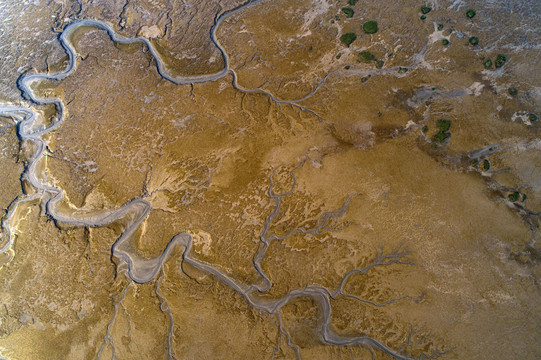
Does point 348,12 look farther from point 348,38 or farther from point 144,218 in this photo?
point 144,218

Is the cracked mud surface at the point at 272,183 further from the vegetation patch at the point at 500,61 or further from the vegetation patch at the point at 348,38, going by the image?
the vegetation patch at the point at 348,38

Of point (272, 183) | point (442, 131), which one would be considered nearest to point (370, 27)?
point (442, 131)

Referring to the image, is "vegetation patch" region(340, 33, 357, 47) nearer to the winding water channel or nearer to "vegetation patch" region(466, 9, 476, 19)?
the winding water channel

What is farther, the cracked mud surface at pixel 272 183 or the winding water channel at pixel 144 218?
the winding water channel at pixel 144 218

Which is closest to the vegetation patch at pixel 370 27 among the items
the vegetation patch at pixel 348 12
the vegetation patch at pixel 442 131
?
the vegetation patch at pixel 348 12

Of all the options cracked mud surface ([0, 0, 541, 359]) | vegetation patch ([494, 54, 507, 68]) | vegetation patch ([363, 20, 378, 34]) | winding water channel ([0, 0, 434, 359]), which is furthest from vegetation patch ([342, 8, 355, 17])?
vegetation patch ([494, 54, 507, 68])

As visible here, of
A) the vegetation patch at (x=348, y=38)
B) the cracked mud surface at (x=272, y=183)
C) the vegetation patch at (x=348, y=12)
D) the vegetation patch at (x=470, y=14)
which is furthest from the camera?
the vegetation patch at (x=348, y=12)
